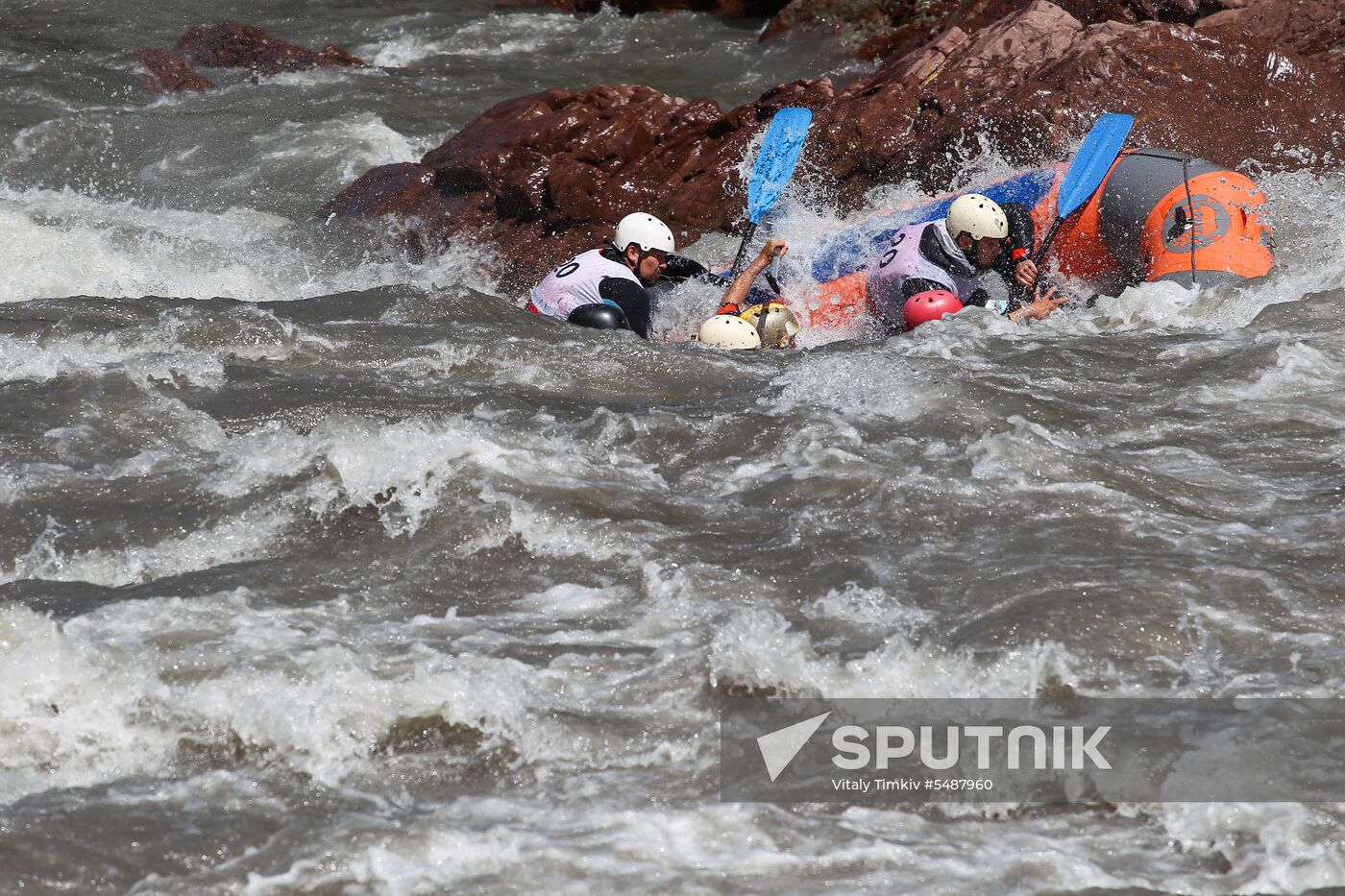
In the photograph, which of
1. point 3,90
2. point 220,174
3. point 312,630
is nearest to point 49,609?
point 312,630

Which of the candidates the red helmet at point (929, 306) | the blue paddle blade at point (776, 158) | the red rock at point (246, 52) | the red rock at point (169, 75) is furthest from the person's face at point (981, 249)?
the red rock at point (169, 75)

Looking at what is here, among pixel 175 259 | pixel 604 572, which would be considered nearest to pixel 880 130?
pixel 175 259

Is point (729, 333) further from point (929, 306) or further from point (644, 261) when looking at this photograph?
point (644, 261)

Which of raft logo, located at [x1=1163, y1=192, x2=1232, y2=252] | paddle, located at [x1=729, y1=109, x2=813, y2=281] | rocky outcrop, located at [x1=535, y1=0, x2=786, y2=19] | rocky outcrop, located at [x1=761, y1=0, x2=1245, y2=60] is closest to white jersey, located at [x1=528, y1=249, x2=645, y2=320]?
paddle, located at [x1=729, y1=109, x2=813, y2=281]

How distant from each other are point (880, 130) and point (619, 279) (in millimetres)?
2532

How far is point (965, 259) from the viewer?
7000 millimetres

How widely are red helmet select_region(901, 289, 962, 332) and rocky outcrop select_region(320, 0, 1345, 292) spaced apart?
2.03 m

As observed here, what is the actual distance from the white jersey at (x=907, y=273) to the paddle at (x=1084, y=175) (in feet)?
1.34

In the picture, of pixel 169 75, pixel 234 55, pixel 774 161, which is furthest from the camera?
pixel 234 55

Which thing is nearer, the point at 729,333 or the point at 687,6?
the point at 729,333

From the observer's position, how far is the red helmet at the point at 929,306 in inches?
260

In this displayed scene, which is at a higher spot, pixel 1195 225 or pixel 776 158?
pixel 776 158

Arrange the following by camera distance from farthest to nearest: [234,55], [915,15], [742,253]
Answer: [234,55] < [915,15] < [742,253]

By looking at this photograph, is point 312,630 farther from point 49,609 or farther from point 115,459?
point 115,459
